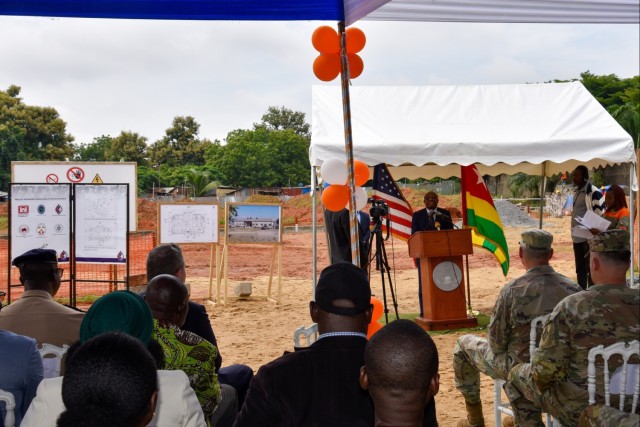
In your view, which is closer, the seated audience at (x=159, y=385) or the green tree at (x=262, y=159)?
the seated audience at (x=159, y=385)

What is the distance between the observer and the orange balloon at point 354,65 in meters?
5.18

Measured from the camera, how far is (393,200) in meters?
8.84

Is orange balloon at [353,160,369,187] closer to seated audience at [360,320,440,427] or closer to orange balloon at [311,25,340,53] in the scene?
orange balloon at [311,25,340,53]

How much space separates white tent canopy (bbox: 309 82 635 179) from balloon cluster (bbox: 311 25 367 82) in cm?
268

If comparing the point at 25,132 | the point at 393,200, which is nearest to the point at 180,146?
the point at 25,132

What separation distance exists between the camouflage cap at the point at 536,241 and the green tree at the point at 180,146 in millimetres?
49193

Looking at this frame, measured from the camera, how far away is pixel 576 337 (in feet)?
10.3

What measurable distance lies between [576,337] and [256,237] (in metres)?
8.89

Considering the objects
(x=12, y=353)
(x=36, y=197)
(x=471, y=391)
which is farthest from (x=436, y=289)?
(x=12, y=353)

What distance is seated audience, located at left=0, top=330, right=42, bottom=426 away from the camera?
2883 millimetres

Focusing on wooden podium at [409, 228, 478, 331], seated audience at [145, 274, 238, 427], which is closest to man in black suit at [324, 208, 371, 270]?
wooden podium at [409, 228, 478, 331]

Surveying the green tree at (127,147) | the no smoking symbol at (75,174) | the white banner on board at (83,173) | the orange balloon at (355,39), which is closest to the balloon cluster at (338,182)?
the orange balloon at (355,39)

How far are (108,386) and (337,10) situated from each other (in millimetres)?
3470

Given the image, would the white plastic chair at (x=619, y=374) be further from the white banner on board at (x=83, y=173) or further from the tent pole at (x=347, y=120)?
the white banner on board at (x=83, y=173)
